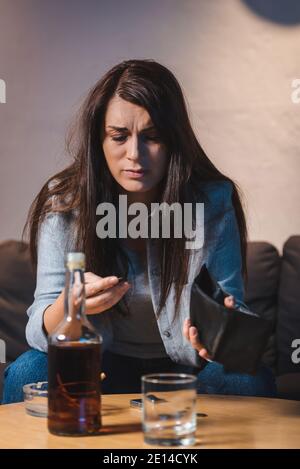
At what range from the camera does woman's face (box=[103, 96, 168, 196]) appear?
6.60 feet

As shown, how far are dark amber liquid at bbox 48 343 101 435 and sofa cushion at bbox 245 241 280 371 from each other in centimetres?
143

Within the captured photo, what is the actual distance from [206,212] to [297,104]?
78 centimetres

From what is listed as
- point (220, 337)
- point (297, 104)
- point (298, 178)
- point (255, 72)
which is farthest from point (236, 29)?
point (220, 337)

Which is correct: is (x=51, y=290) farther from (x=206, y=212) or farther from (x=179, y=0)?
(x=179, y=0)

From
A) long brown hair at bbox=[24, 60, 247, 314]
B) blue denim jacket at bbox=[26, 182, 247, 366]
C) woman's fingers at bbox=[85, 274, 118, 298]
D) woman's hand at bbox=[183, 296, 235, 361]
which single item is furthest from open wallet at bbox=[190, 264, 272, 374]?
long brown hair at bbox=[24, 60, 247, 314]

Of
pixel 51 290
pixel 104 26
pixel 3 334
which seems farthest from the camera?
pixel 104 26

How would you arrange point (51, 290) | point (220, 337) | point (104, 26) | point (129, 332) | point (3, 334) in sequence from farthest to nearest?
point (104, 26) < point (3, 334) < point (129, 332) < point (51, 290) < point (220, 337)

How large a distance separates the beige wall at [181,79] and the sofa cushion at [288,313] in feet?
0.52

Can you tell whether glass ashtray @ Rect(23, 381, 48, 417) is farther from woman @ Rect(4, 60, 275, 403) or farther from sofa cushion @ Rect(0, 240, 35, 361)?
sofa cushion @ Rect(0, 240, 35, 361)

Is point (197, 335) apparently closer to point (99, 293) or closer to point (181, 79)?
point (99, 293)

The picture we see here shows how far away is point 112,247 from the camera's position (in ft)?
6.68

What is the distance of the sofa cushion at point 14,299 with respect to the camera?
96.7 inches

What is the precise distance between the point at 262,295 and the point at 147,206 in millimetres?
590

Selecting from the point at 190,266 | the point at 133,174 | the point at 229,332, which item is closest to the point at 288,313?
the point at 190,266
